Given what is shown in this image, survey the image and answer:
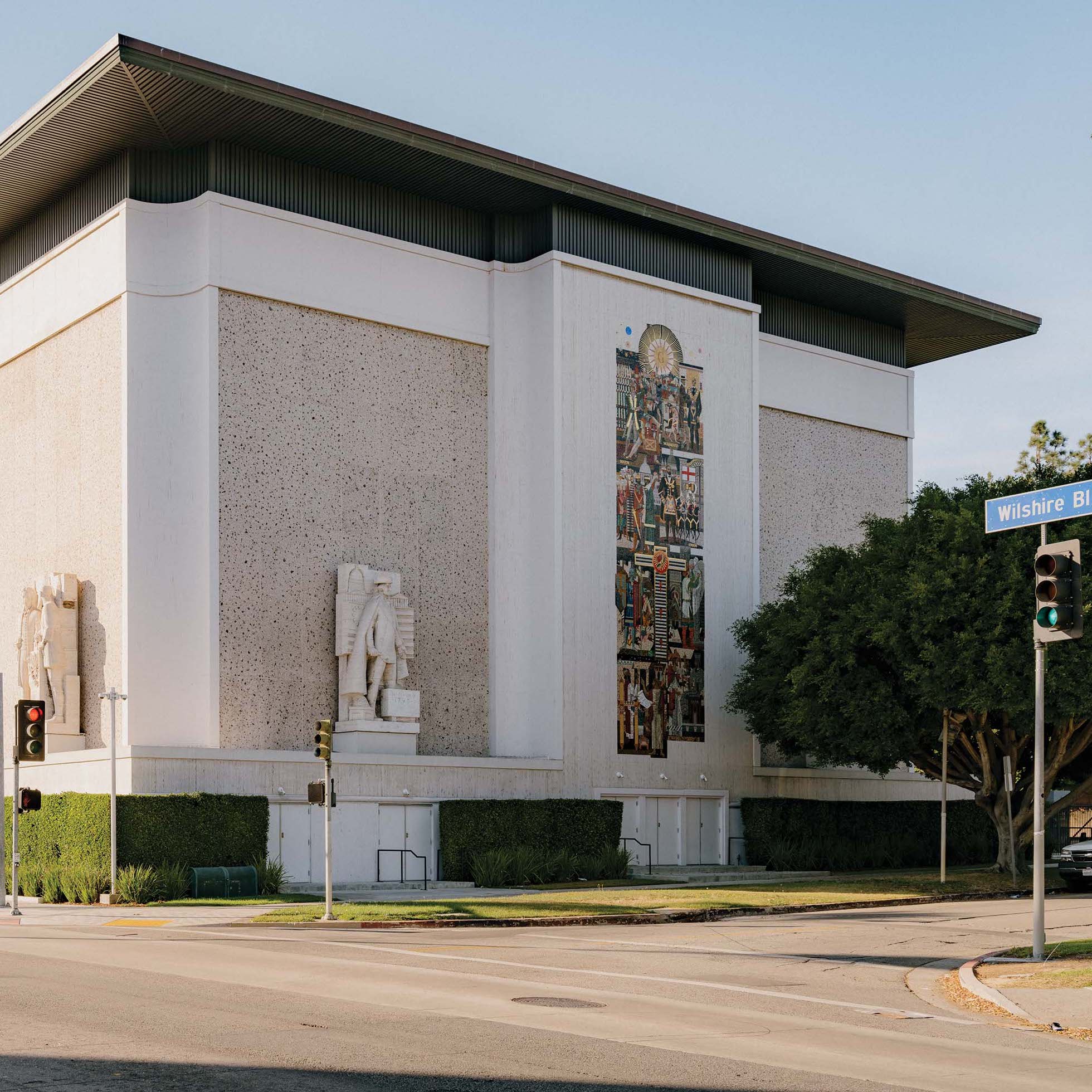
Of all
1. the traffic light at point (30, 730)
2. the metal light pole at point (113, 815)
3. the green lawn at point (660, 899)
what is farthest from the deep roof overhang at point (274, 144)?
the green lawn at point (660, 899)

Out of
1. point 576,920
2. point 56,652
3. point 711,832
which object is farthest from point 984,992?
point 711,832

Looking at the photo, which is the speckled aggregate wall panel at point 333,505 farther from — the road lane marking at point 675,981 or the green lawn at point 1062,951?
the green lawn at point 1062,951

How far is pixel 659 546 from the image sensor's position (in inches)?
1746

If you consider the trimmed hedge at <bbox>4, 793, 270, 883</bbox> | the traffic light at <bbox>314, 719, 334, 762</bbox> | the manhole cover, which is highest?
the traffic light at <bbox>314, 719, 334, 762</bbox>

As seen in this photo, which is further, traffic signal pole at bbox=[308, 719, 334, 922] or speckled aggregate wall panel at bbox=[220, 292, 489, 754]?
speckled aggregate wall panel at bbox=[220, 292, 489, 754]

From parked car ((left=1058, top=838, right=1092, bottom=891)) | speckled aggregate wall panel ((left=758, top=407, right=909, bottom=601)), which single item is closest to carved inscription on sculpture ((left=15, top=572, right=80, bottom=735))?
speckled aggregate wall panel ((left=758, top=407, right=909, bottom=601))

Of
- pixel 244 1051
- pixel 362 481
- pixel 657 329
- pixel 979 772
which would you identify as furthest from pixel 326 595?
pixel 244 1051

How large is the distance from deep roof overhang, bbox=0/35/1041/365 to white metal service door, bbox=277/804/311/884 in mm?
16621

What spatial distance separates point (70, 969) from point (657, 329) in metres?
31.2

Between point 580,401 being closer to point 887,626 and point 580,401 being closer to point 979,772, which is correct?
point 887,626

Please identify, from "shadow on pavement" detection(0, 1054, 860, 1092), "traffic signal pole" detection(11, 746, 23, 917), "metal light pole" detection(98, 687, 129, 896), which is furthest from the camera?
"metal light pole" detection(98, 687, 129, 896)

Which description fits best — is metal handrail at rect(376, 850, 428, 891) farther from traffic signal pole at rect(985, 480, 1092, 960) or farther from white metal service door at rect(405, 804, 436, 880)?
traffic signal pole at rect(985, 480, 1092, 960)

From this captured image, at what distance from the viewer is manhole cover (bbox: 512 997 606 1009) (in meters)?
14.7

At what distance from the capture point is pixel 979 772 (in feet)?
133
